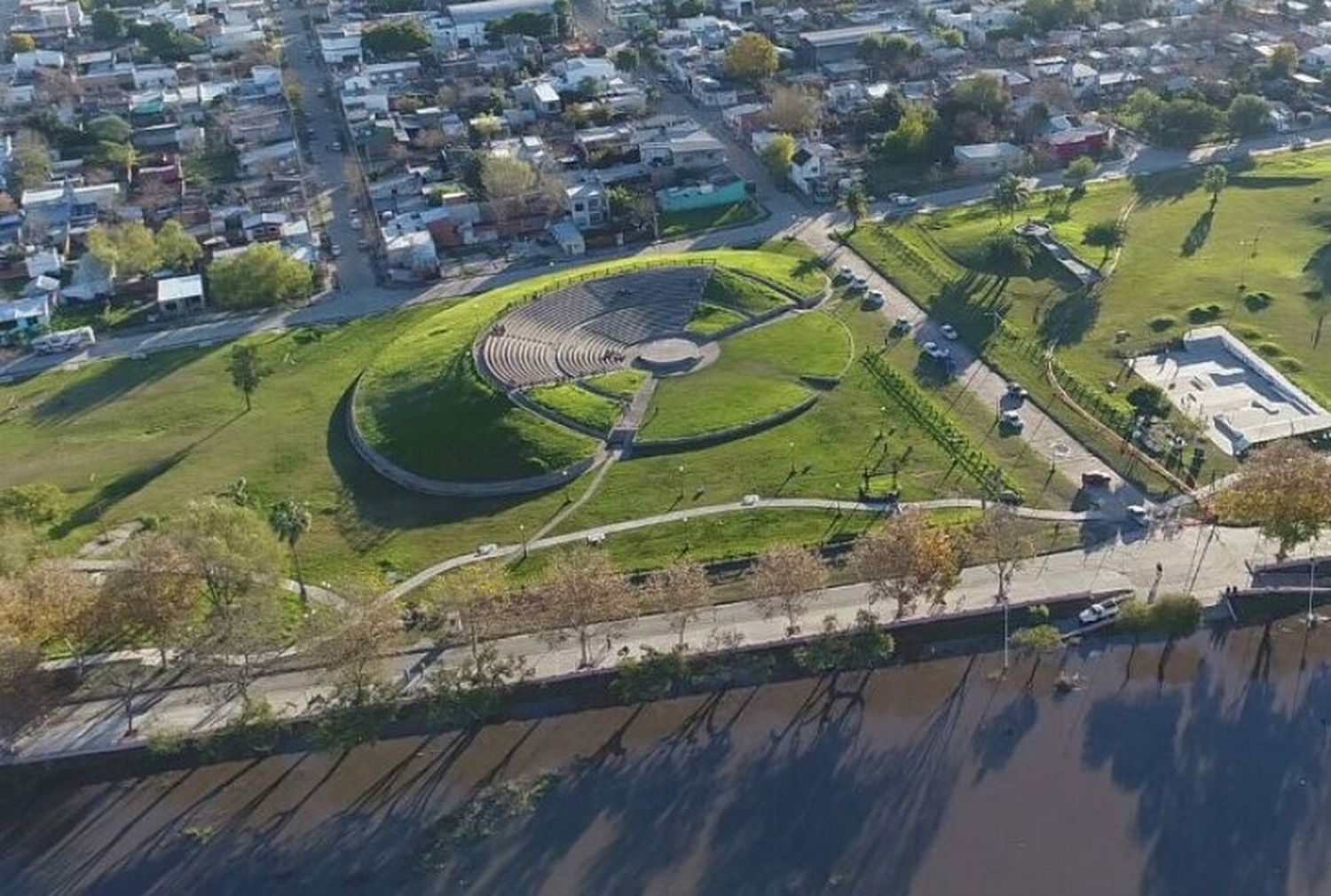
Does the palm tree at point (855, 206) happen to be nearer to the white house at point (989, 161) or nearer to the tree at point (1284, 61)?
the white house at point (989, 161)

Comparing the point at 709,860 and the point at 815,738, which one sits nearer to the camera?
the point at 709,860

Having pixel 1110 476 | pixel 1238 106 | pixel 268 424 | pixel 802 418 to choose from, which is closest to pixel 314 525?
pixel 268 424

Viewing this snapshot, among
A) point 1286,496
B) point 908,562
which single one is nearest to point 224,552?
point 908,562

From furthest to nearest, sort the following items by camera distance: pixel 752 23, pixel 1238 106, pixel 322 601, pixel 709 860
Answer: pixel 752 23 → pixel 1238 106 → pixel 322 601 → pixel 709 860

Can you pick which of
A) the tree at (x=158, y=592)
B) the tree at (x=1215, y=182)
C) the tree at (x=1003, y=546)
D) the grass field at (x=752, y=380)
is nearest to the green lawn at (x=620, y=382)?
the grass field at (x=752, y=380)

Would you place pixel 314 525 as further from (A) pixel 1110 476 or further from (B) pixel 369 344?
(A) pixel 1110 476

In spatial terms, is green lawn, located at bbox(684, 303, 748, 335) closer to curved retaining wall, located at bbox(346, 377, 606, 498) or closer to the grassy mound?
the grassy mound

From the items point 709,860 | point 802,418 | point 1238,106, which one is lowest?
point 709,860
